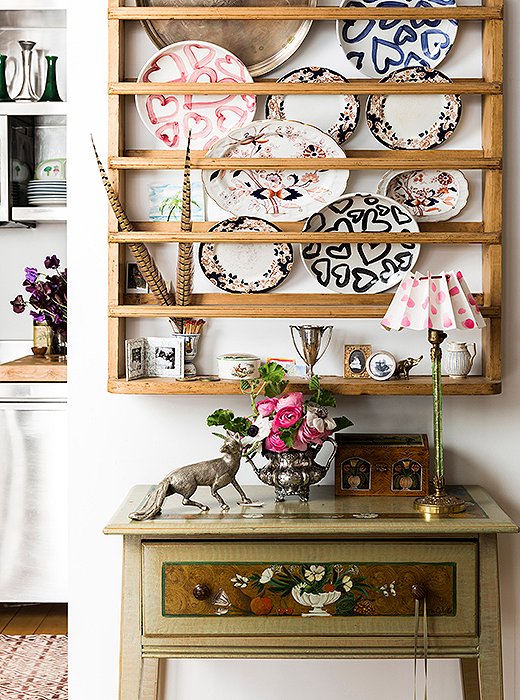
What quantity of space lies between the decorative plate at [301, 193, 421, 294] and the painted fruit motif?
2.53 feet

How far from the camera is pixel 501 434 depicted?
95.1 inches

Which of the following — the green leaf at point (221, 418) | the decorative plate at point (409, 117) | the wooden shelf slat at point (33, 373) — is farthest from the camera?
the wooden shelf slat at point (33, 373)

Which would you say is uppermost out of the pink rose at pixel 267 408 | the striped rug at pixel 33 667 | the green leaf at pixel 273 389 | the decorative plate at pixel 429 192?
the decorative plate at pixel 429 192

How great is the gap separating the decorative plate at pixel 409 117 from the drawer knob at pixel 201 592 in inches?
44.6

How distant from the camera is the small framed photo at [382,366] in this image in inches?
89.3

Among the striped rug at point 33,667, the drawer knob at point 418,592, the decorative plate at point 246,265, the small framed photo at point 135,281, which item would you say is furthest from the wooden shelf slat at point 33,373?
the drawer knob at point 418,592

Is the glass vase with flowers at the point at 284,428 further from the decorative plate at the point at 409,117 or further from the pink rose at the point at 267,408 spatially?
the decorative plate at the point at 409,117

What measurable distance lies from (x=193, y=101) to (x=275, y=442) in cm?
86

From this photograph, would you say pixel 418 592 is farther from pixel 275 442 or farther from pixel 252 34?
pixel 252 34

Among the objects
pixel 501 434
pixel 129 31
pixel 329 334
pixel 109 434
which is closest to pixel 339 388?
pixel 329 334

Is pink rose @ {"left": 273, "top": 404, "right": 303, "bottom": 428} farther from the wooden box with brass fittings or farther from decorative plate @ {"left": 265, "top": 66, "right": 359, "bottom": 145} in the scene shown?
decorative plate @ {"left": 265, "top": 66, "right": 359, "bottom": 145}

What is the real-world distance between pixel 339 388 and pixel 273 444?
24cm

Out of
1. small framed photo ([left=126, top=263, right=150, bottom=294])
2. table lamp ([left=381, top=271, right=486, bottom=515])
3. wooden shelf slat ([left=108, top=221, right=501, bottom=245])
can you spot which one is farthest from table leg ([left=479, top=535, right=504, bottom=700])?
small framed photo ([left=126, top=263, right=150, bottom=294])

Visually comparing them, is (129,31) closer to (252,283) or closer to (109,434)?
(252,283)
